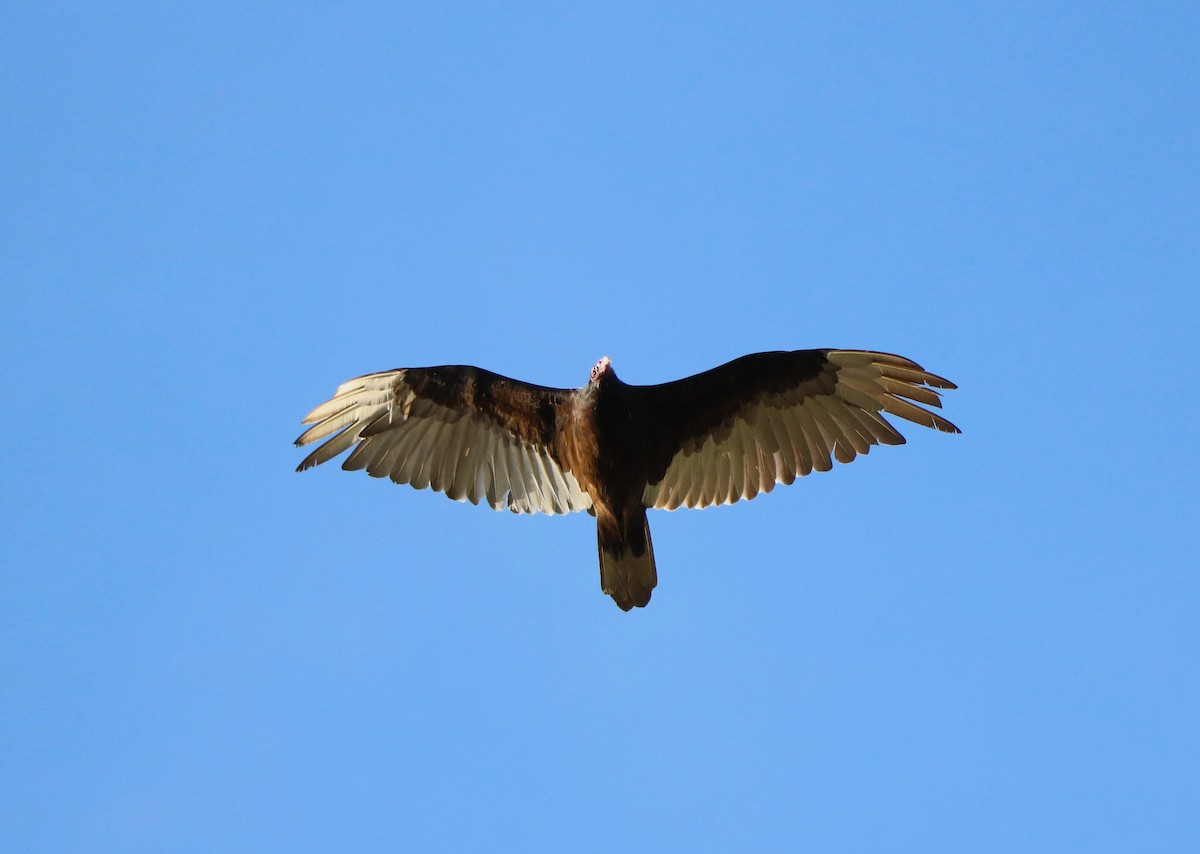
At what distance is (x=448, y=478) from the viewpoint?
356 inches

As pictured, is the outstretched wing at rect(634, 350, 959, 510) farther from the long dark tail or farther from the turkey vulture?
the long dark tail

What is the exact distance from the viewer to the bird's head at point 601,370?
823 cm

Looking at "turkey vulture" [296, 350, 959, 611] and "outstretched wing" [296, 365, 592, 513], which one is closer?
"turkey vulture" [296, 350, 959, 611]

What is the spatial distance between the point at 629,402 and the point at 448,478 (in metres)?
1.50

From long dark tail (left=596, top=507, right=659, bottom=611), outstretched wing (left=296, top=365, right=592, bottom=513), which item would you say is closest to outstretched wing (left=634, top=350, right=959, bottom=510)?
long dark tail (left=596, top=507, right=659, bottom=611)

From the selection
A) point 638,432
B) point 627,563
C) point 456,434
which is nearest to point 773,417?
point 638,432

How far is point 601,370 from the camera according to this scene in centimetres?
823

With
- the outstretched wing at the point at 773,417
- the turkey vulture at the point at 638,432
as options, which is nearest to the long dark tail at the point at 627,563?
the turkey vulture at the point at 638,432

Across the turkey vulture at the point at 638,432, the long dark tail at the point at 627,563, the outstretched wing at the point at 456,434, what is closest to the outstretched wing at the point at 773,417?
the turkey vulture at the point at 638,432

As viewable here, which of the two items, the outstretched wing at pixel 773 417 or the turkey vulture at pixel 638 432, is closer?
the turkey vulture at pixel 638 432

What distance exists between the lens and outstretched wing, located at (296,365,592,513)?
884cm

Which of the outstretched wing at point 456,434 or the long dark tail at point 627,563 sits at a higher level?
the outstretched wing at point 456,434

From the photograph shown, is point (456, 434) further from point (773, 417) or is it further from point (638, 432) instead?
point (773, 417)

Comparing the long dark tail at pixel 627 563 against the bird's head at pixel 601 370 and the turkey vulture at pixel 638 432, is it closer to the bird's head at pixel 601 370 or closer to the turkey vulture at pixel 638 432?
the turkey vulture at pixel 638 432
